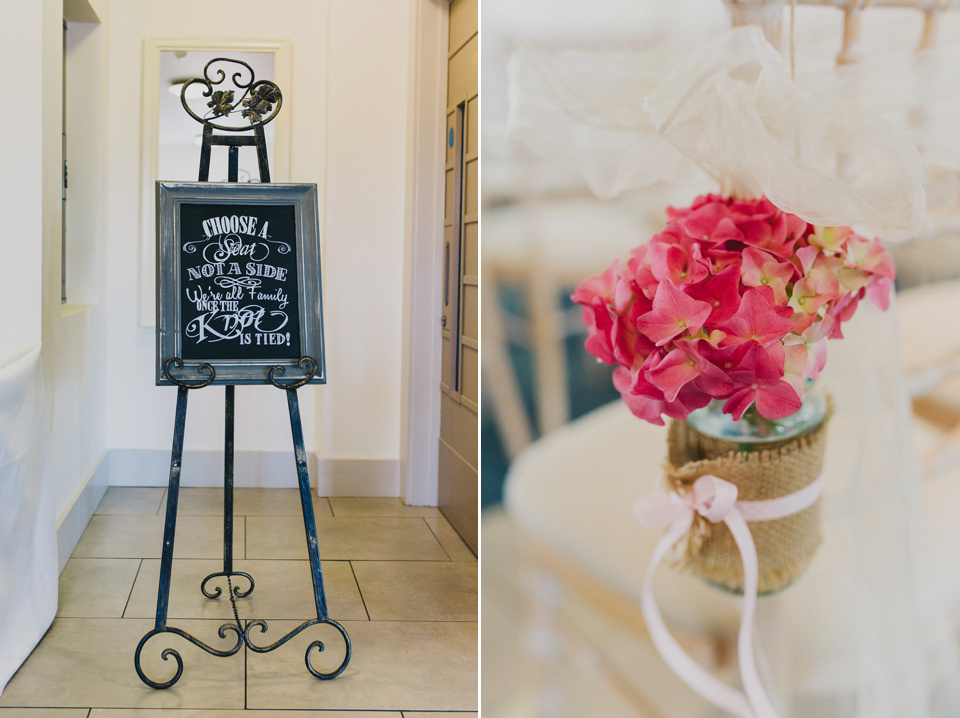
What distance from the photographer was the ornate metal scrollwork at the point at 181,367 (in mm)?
2383

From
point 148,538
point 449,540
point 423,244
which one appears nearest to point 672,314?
point 449,540

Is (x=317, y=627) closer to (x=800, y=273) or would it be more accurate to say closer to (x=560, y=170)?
(x=560, y=170)

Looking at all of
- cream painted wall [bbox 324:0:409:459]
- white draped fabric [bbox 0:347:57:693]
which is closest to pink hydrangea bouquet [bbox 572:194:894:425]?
white draped fabric [bbox 0:347:57:693]

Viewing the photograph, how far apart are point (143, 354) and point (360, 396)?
106cm

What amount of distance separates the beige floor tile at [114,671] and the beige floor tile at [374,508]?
1364mm

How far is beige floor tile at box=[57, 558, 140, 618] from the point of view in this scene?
9.27ft

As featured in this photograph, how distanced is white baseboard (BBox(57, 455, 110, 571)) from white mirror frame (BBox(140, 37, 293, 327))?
2.41 ft

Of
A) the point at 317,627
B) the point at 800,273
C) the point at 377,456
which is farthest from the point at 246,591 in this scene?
the point at 800,273

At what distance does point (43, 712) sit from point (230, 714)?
431 millimetres

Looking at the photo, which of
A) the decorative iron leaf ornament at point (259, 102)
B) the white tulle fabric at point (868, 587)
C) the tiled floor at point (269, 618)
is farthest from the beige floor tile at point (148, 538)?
the white tulle fabric at point (868, 587)

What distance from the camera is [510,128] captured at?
38.2 inches

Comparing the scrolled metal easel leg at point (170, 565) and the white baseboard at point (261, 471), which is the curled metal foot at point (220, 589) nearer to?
the scrolled metal easel leg at point (170, 565)

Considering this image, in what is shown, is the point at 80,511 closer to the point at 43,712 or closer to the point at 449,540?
the point at 449,540

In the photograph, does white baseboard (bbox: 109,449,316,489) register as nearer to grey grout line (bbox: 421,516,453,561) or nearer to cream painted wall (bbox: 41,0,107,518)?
cream painted wall (bbox: 41,0,107,518)
